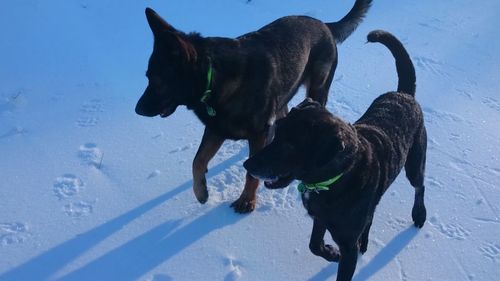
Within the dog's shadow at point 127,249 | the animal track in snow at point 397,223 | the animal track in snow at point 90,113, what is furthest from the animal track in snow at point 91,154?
the animal track in snow at point 397,223

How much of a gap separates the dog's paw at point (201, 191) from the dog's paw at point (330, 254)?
1.09 m

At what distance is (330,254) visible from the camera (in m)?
3.50

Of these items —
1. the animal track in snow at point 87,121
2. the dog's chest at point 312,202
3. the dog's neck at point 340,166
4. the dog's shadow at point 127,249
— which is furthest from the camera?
the animal track in snow at point 87,121

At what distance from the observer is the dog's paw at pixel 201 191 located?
3837 mm

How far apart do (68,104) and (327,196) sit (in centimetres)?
322

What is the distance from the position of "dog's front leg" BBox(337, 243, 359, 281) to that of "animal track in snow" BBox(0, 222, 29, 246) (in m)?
2.32

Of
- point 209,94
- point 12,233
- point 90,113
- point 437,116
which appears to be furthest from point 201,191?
point 437,116

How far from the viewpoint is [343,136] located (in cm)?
273

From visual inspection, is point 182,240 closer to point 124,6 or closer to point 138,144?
point 138,144

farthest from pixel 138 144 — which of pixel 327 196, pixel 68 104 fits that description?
pixel 327 196

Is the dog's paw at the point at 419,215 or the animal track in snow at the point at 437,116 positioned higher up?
the dog's paw at the point at 419,215

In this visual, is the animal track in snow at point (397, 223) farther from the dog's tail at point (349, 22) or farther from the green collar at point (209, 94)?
the dog's tail at point (349, 22)

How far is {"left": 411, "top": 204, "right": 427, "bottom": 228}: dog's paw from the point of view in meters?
3.88

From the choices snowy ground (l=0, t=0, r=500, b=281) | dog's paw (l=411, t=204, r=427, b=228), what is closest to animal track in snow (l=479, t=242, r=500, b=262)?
snowy ground (l=0, t=0, r=500, b=281)
